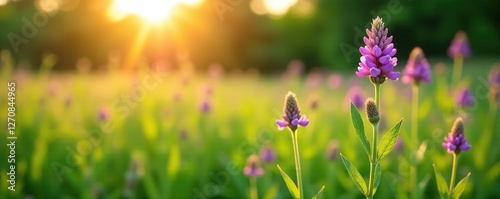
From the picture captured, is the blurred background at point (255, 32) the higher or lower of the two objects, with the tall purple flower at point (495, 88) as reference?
higher

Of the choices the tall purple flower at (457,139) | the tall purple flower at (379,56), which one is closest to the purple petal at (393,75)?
the tall purple flower at (379,56)

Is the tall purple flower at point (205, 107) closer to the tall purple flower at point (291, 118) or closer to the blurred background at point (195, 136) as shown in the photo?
the blurred background at point (195, 136)

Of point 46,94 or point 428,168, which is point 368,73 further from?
point 46,94

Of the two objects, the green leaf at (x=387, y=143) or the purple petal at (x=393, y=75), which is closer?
the purple petal at (x=393, y=75)

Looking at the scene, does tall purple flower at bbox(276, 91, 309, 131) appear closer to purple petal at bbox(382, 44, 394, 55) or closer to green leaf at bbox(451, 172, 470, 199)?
purple petal at bbox(382, 44, 394, 55)

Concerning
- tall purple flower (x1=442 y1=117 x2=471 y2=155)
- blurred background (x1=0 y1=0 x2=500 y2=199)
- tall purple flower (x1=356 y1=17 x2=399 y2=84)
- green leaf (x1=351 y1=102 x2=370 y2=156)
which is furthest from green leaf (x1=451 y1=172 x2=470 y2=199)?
blurred background (x1=0 y1=0 x2=500 y2=199)

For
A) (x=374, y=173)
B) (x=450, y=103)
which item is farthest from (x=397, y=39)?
(x=374, y=173)
